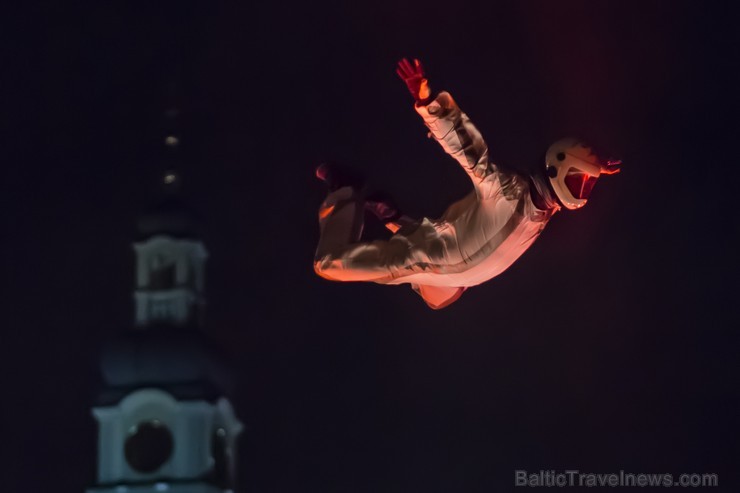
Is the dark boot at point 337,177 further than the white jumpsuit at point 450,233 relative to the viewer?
Yes

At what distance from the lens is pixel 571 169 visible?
487cm

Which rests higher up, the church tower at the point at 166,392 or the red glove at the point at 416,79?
the church tower at the point at 166,392

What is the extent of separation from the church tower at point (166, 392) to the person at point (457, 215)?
22703 mm

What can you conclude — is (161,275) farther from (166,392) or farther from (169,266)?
(166,392)

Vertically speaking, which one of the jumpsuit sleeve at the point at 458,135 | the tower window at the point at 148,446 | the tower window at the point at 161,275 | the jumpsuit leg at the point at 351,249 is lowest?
the jumpsuit leg at the point at 351,249

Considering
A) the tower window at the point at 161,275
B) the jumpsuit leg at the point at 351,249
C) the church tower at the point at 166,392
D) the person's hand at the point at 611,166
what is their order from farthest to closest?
the tower window at the point at 161,275, the church tower at the point at 166,392, the jumpsuit leg at the point at 351,249, the person's hand at the point at 611,166

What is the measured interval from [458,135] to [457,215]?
294 mm

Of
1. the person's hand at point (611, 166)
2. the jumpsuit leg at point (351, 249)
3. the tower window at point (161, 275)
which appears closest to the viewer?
the person's hand at point (611, 166)

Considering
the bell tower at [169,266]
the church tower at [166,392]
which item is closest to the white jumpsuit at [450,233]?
the church tower at [166,392]

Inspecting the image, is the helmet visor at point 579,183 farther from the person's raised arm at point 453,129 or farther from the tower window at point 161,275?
the tower window at point 161,275

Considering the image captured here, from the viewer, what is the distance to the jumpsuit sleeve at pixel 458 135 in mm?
4926

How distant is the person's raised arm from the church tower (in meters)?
23.3

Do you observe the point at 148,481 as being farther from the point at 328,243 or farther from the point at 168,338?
the point at 328,243

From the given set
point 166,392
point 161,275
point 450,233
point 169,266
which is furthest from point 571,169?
point 161,275
